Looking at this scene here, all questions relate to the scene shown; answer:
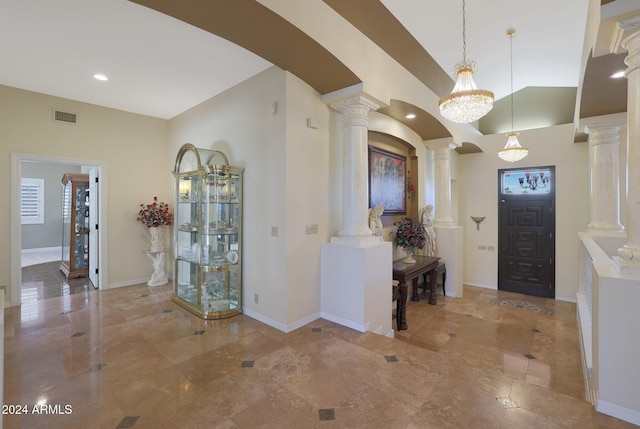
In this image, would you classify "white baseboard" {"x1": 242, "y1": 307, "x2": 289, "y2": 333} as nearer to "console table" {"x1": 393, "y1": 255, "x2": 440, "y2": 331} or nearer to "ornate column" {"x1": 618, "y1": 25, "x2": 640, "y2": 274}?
"console table" {"x1": 393, "y1": 255, "x2": 440, "y2": 331}

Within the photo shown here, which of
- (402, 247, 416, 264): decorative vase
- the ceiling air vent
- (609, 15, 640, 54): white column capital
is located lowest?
(402, 247, 416, 264): decorative vase

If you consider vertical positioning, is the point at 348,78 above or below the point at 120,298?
above

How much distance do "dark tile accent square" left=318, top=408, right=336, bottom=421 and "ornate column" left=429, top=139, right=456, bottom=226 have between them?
4.82 meters

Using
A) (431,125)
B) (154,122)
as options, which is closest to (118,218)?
(154,122)

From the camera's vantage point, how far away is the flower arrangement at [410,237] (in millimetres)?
4973

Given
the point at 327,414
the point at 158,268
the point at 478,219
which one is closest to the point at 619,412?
the point at 327,414

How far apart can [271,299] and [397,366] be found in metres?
1.63

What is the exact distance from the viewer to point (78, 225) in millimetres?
5820

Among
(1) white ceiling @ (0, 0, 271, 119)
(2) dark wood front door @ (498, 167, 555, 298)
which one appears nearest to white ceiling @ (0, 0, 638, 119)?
(1) white ceiling @ (0, 0, 271, 119)

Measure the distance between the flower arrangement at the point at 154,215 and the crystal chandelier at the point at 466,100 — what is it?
193 inches

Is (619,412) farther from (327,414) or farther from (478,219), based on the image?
(478,219)

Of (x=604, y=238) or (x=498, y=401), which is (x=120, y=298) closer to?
(x=498, y=401)

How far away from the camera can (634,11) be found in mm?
1922

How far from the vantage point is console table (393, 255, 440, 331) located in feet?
13.8
